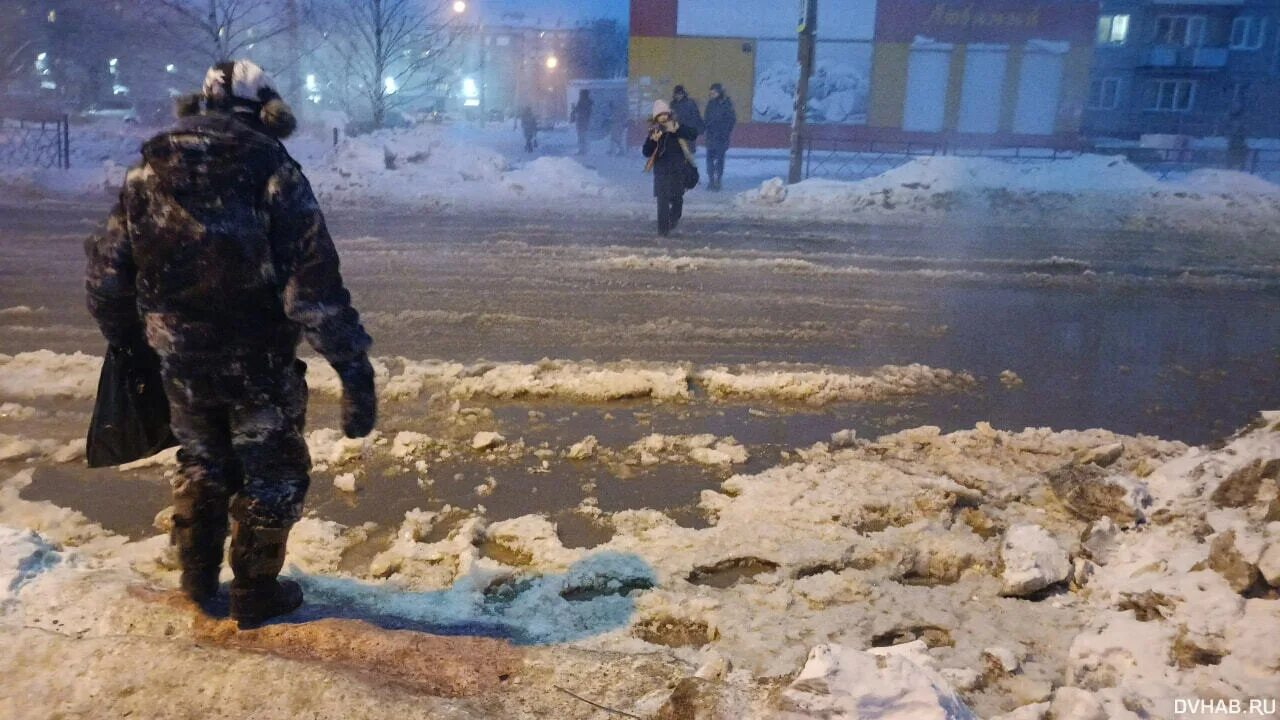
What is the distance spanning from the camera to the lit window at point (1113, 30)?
4281 cm

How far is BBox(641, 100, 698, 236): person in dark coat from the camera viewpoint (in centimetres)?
1227

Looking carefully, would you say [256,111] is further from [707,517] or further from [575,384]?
[575,384]

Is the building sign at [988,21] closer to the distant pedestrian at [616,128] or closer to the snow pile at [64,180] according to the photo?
the distant pedestrian at [616,128]

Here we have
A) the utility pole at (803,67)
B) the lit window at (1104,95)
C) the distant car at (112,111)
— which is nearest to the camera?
the utility pole at (803,67)

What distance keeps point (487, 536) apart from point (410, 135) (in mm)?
18554

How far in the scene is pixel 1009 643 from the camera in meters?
3.46

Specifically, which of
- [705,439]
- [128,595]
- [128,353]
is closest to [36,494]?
[128,595]

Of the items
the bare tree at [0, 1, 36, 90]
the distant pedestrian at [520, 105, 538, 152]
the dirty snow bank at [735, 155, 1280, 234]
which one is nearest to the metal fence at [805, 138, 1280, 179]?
the dirty snow bank at [735, 155, 1280, 234]

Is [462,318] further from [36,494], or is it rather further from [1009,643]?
[1009,643]

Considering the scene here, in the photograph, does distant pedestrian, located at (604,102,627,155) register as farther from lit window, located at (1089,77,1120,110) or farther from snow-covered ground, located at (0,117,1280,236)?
lit window, located at (1089,77,1120,110)

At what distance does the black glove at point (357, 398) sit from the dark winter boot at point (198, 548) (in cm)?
65

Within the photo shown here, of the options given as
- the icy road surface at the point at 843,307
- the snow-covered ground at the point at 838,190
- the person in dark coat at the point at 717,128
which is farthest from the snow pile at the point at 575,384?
the person in dark coat at the point at 717,128

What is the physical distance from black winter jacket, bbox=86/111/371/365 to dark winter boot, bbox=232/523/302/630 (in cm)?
67

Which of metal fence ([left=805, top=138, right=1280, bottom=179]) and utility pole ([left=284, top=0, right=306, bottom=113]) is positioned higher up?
utility pole ([left=284, top=0, right=306, bottom=113])
